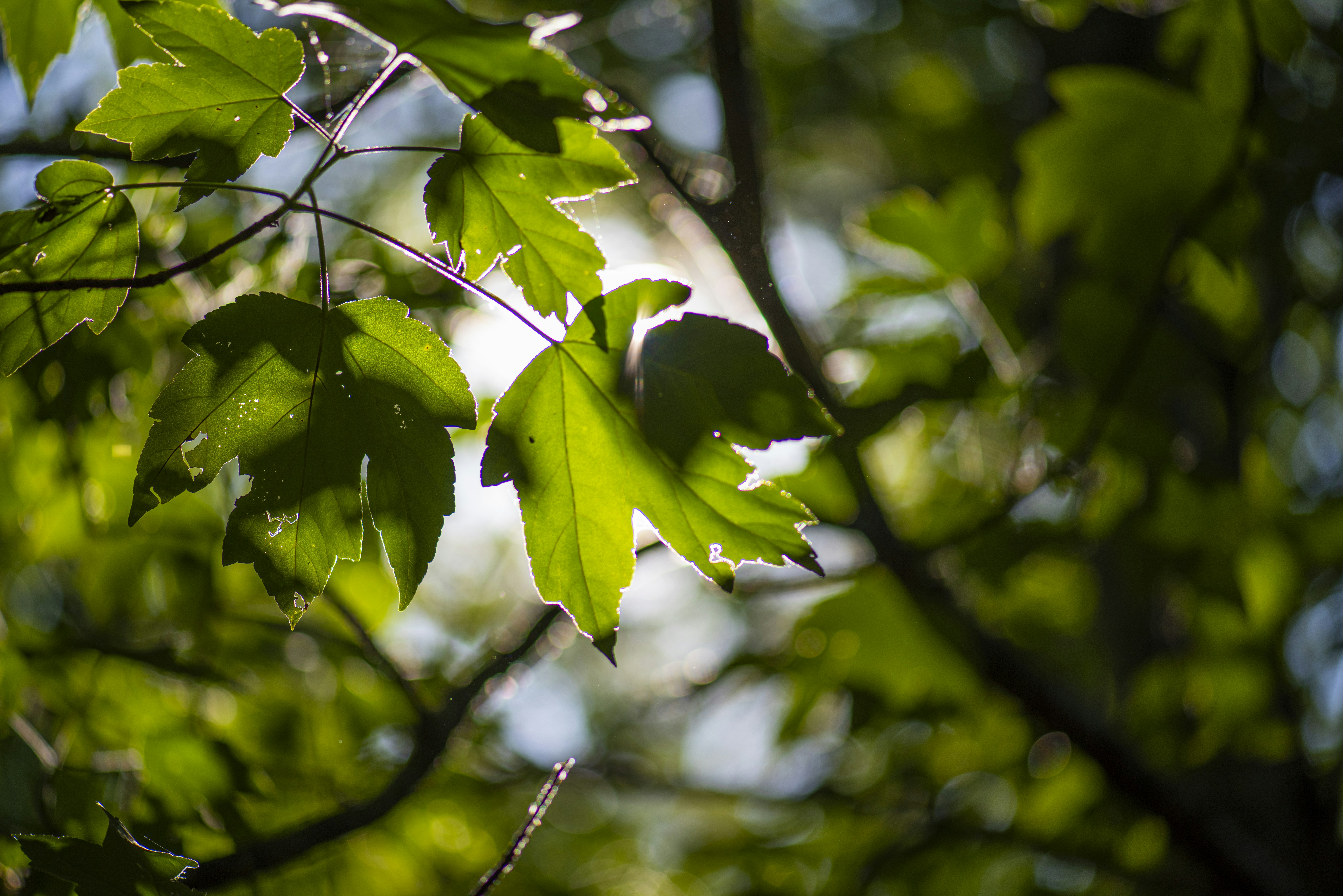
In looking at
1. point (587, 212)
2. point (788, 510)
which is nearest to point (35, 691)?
point (587, 212)

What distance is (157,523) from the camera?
1653 mm

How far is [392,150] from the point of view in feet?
2.27

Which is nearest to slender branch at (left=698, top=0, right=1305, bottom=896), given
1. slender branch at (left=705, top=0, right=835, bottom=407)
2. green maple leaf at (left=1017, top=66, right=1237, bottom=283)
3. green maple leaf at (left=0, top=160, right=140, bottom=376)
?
slender branch at (left=705, top=0, right=835, bottom=407)

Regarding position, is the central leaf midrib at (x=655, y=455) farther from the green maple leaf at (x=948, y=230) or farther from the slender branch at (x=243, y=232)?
the green maple leaf at (x=948, y=230)

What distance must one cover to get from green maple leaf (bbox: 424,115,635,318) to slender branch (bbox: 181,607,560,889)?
18.1 inches

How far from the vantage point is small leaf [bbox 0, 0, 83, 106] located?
0.94m

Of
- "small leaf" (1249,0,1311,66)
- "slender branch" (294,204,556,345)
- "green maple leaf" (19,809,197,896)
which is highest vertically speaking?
"slender branch" (294,204,556,345)

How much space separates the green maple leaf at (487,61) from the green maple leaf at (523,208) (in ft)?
0.13

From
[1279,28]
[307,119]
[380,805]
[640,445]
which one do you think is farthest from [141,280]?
[1279,28]

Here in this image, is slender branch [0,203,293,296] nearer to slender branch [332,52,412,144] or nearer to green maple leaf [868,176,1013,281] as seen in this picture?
slender branch [332,52,412,144]

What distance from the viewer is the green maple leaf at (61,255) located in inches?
27.0

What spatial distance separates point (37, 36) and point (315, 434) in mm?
717

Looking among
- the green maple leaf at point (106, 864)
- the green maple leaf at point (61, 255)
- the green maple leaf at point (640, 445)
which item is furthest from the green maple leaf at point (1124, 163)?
the green maple leaf at point (106, 864)

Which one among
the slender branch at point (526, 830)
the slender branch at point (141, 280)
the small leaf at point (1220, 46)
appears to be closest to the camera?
the slender branch at point (141, 280)
